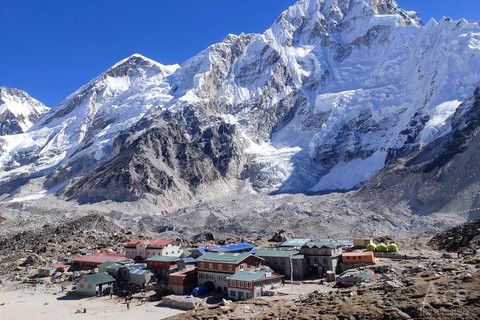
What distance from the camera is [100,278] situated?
45.2m

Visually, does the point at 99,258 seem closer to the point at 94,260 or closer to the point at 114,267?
the point at 94,260

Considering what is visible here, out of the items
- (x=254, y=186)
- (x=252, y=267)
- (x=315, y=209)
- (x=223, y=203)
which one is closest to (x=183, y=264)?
(x=252, y=267)

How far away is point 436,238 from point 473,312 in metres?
46.0

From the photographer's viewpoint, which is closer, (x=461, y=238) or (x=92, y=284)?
(x=92, y=284)

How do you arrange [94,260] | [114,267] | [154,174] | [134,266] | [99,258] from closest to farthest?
[114,267], [134,266], [94,260], [99,258], [154,174]

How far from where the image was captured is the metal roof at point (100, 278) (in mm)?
44297

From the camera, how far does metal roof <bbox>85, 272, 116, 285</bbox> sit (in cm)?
4430

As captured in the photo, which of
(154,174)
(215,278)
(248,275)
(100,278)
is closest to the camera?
(248,275)

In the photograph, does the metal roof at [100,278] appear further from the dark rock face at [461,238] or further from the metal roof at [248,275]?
the dark rock face at [461,238]

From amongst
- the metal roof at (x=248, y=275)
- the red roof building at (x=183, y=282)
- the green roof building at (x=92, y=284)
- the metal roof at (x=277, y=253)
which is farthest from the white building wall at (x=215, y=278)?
the green roof building at (x=92, y=284)

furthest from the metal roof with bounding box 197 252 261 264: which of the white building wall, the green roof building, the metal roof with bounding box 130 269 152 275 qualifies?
the green roof building

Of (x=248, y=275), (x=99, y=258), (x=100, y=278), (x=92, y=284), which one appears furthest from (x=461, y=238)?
(x=99, y=258)

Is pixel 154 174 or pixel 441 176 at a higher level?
pixel 154 174

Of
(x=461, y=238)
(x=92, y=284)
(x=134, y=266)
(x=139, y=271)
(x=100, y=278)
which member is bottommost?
(x=92, y=284)
